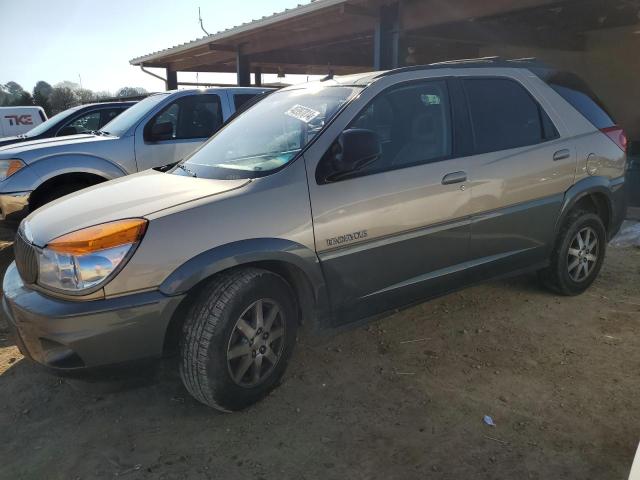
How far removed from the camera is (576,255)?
14.2ft

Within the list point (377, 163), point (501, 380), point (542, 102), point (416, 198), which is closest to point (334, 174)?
point (377, 163)

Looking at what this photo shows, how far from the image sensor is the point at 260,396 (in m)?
2.92

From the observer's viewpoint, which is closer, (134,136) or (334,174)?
(334,174)

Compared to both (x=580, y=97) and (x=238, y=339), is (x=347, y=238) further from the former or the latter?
(x=580, y=97)

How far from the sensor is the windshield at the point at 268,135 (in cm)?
309

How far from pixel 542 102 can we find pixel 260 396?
9.84 ft

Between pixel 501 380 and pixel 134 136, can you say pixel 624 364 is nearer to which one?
pixel 501 380

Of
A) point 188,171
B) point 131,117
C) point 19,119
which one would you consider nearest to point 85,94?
point 19,119

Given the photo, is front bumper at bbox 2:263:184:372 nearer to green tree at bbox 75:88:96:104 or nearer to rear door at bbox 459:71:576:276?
rear door at bbox 459:71:576:276

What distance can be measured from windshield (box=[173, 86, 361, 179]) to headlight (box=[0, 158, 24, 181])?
2.86 m

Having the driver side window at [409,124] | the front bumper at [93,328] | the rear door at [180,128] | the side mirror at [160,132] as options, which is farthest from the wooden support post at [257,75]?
the front bumper at [93,328]

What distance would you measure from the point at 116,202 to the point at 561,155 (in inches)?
125

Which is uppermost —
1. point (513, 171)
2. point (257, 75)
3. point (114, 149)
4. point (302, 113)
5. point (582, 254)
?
point (257, 75)

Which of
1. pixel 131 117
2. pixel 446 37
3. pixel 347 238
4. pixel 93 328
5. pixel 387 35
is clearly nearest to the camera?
pixel 93 328
